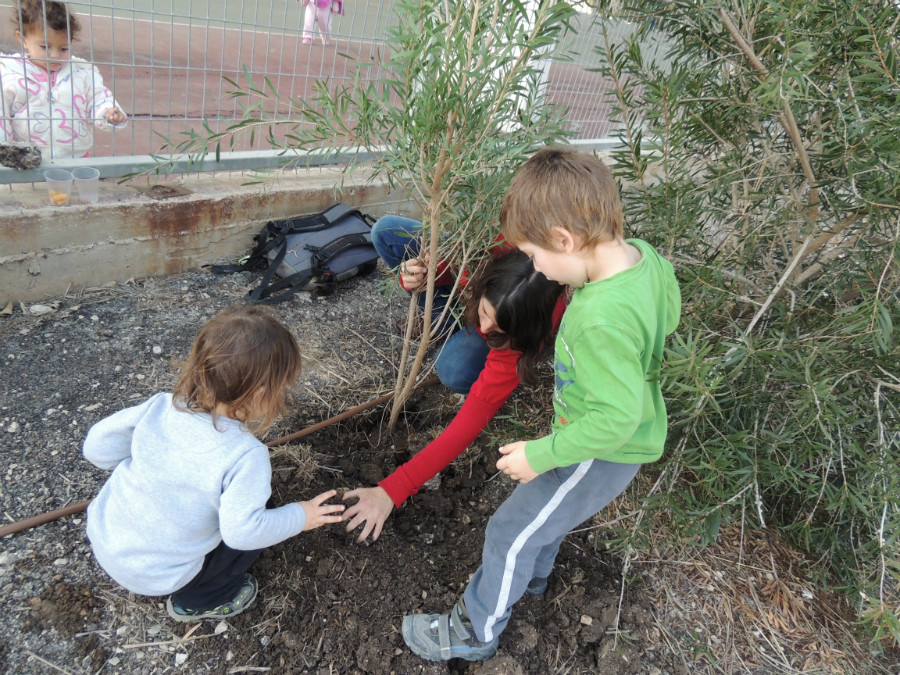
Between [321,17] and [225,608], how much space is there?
3105 millimetres


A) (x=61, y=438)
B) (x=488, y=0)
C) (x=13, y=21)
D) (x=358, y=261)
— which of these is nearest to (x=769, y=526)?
(x=488, y=0)

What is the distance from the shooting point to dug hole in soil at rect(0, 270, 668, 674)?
1812 millimetres

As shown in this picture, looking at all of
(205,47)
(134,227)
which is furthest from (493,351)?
(205,47)

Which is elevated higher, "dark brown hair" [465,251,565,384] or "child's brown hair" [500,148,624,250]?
"child's brown hair" [500,148,624,250]

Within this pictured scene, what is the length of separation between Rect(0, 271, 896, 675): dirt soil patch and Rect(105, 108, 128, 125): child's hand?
0.96 metres

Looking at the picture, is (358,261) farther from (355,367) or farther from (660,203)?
(660,203)

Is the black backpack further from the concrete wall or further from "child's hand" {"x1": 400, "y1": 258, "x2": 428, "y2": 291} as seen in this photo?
"child's hand" {"x1": 400, "y1": 258, "x2": 428, "y2": 291}

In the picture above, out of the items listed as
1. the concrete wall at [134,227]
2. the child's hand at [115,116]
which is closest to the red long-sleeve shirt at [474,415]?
the concrete wall at [134,227]

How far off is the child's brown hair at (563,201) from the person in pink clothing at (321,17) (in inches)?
95.3

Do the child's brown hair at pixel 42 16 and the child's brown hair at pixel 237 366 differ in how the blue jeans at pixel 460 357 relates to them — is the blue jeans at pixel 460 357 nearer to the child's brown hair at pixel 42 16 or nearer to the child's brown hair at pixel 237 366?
the child's brown hair at pixel 237 366

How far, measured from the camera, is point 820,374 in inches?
63.6

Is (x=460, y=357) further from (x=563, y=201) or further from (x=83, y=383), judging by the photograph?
(x=83, y=383)

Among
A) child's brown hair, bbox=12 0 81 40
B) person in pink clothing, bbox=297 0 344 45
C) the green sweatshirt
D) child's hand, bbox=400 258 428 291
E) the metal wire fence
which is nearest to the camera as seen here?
the green sweatshirt

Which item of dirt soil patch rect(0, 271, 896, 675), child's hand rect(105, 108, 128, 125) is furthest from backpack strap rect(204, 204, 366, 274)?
child's hand rect(105, 108, 128, 125)
